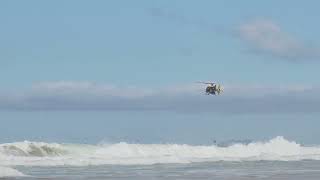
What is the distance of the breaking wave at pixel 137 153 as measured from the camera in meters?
50.4

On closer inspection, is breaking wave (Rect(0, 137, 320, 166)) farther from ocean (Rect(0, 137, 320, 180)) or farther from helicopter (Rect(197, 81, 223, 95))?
helicopter (Rect(197, 81, 223, 95))

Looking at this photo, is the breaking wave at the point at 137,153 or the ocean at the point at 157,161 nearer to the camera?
the ocean at the point at 157,161

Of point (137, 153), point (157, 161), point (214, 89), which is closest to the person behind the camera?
point (214, 89)

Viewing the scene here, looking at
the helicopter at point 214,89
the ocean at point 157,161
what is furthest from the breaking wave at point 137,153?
the helicopter at point 214,89

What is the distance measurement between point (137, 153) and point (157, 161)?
10.6 metres

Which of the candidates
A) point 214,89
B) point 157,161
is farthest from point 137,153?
point 214,89

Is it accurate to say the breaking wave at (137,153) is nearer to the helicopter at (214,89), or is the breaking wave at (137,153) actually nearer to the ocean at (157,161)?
the ocean at (157,161)

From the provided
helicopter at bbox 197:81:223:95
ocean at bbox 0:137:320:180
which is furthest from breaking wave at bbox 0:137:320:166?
helicopter at bbox 197:81:223:95

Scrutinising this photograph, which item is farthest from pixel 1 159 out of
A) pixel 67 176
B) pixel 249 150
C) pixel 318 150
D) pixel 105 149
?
pixel 318 150

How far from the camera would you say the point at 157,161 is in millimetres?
50625

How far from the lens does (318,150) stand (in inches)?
2803

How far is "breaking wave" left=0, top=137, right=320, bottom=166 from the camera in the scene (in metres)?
50.4

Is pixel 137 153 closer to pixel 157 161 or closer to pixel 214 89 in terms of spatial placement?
pixel 157 161

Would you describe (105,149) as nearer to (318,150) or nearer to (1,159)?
(1,159)
